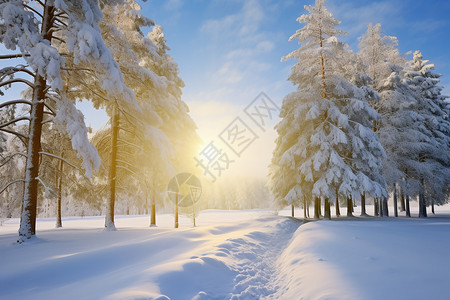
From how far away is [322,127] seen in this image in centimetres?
1531

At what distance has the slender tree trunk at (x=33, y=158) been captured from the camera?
7.05m

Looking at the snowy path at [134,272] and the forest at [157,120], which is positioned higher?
the forest at [157,120]

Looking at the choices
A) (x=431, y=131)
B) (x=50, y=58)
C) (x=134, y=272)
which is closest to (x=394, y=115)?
(x=431, y=131)

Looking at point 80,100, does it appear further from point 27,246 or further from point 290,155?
point 290,155

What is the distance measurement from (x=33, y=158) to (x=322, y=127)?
1559 centimetres

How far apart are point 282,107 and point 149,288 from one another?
1547cm

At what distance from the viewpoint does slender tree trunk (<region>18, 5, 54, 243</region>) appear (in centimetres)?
705

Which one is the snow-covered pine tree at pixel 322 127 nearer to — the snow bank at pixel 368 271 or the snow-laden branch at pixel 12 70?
the snow bank at pixel 368 271

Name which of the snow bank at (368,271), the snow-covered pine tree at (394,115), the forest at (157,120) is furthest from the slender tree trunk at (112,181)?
the snow-covered pine tree at (394,115)

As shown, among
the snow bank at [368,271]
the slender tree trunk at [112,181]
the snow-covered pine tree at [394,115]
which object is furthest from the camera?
the snow-covered pine tree at [394,115]

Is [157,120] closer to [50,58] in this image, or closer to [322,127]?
[50,58]

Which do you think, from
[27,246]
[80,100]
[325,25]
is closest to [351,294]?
[27,246]

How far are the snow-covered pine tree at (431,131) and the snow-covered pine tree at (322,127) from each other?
6735 mm

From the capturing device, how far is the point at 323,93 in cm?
1620
